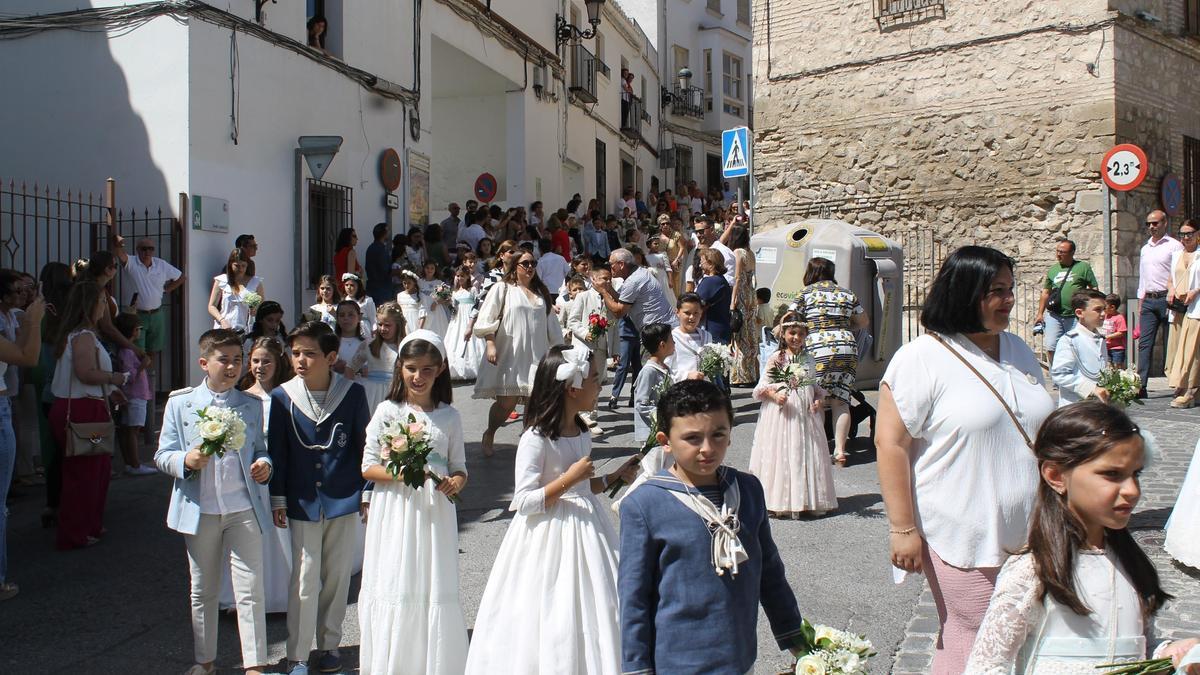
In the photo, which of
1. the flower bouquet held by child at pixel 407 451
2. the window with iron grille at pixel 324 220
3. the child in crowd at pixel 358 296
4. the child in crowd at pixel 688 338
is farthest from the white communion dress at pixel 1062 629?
the window with iron grille at pixel 324 220

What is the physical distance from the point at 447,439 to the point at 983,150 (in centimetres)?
1516

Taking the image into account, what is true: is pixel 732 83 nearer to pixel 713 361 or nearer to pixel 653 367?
pixel 713 361

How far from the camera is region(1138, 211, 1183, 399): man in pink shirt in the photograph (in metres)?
13.0

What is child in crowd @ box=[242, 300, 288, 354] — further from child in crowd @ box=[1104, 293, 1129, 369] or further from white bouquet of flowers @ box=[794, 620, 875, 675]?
child in crowd @ box=[1104, 293, 1129, 369]

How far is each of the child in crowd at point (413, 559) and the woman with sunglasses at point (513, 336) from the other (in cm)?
509

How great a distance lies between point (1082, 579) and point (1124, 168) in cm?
1165

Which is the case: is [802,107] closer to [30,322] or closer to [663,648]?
[30,322]

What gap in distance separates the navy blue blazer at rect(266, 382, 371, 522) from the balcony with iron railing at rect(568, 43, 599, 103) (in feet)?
71.3

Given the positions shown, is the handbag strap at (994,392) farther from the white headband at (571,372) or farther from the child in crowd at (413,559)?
the child in crowd at (413,559)

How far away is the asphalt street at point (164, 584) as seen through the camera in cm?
534

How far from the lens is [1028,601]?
268cm

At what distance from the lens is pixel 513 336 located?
10.2 metres

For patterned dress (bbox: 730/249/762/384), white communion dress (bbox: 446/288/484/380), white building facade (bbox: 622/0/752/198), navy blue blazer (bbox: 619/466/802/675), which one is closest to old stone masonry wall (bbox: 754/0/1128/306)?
patterned dress (bbox: 730/249/762/384)

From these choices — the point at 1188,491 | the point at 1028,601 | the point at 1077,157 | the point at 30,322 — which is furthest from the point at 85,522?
the point at 1077,157
